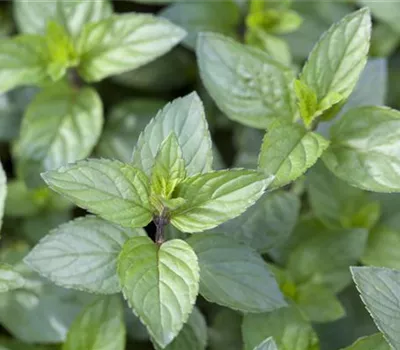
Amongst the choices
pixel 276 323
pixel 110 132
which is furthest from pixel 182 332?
pixel 110 132

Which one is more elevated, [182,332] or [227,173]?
[227,173]

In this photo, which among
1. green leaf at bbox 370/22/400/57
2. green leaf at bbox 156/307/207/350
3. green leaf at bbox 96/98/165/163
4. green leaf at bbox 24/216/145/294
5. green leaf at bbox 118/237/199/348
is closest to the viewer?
green leaf at bbox 118/237/199/348

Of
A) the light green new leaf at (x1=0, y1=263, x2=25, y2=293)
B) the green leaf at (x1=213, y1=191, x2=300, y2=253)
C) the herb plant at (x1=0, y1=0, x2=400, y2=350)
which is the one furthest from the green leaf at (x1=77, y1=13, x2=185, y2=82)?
the light green new leaf at (x1=0, y1=263, x2=25, y2=293)

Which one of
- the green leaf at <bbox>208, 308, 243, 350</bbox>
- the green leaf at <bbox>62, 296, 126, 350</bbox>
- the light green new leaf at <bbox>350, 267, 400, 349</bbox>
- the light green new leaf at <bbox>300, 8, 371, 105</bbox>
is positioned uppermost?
the light green new leaf at <bbox>300, 8, 371, 105</bbox>

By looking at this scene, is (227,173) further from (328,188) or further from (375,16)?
(375,16)

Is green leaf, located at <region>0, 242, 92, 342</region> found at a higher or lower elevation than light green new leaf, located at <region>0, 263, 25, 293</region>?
lower

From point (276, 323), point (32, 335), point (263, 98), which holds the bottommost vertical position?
point (32, 335)

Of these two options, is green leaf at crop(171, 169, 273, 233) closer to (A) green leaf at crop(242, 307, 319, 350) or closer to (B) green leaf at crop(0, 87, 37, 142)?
(A) green leaf at crop(242, 307, 319, 350)
